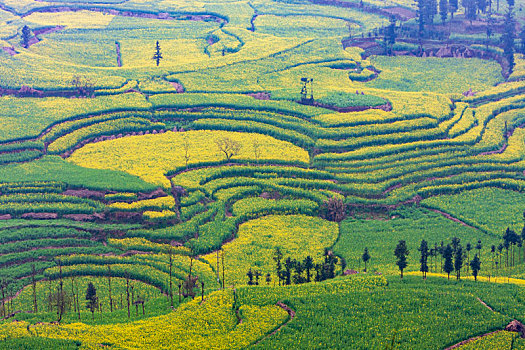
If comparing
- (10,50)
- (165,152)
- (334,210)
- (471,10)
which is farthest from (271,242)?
(471,10)

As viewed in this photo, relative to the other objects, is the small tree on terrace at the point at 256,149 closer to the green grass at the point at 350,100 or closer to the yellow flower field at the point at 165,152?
the yellow flower field at the point at 165,152

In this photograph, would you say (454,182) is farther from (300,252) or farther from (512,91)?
(512,91)

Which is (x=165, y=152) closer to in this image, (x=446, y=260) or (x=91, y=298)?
(x=91, y=298)

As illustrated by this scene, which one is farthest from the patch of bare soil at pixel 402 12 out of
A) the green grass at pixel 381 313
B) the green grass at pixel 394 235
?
the green grass at pixel 381 313

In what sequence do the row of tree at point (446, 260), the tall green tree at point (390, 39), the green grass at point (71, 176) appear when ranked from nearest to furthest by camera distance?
1. the row of tree at point (446, 260)
2. the green grass at point (71, 176)
3. the tall green tree at point (390, 39)

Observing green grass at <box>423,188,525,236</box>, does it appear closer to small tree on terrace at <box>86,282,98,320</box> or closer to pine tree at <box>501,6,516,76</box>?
small tree on terrace at <box>86,282,98,320</box>

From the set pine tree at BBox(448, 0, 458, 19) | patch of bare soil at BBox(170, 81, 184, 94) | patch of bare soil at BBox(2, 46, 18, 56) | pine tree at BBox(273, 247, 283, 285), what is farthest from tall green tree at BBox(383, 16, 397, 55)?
pine tree at BBox(273, 247, 283, 285)
